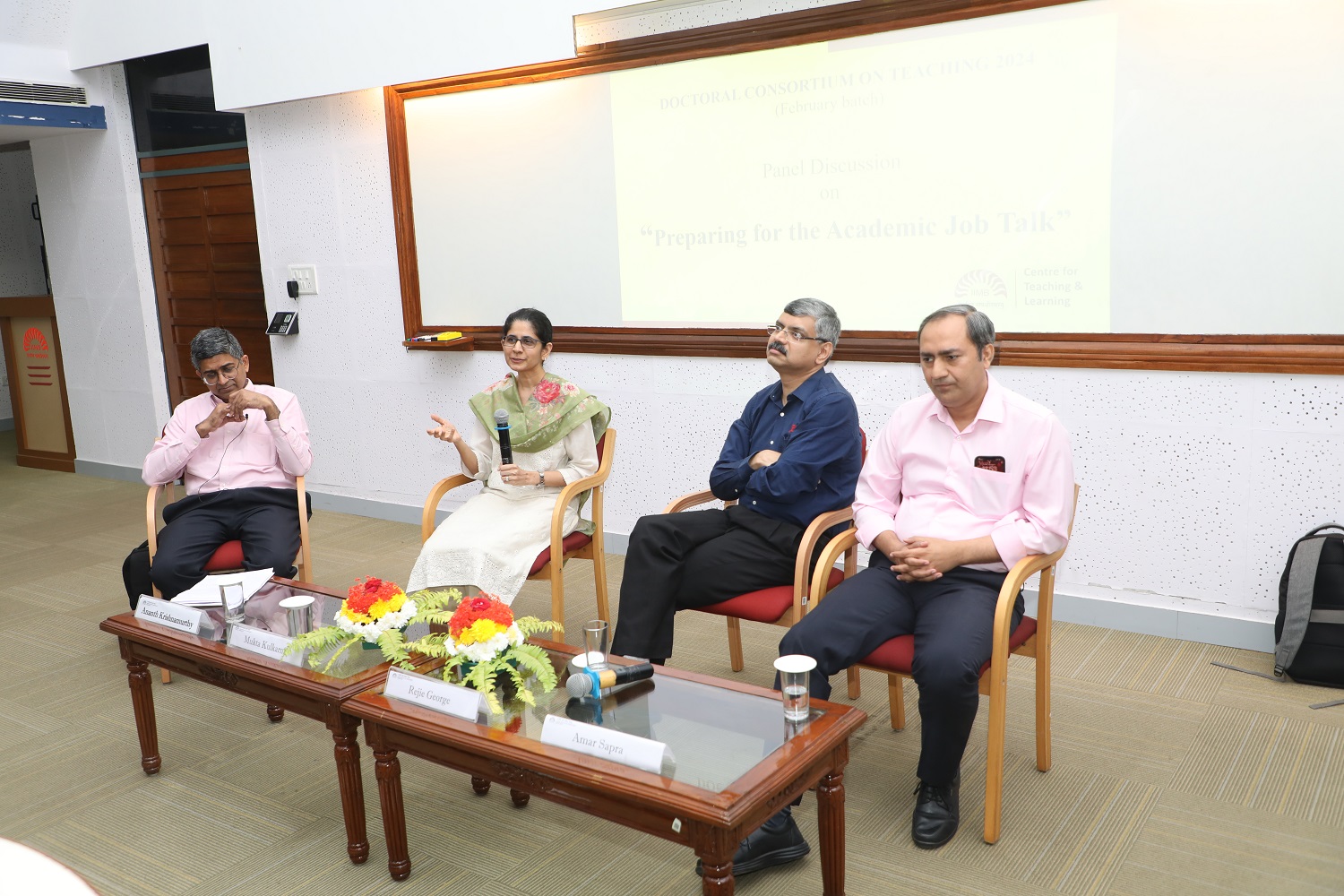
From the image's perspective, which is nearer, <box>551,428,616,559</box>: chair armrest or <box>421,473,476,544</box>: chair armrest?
<box>551,428,616,559</box>: chair armrest

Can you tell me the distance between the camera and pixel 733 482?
3.39 meters

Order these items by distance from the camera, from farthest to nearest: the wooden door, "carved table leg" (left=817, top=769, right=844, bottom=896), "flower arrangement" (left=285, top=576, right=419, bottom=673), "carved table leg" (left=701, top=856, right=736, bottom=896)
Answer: the wooden door
"flower arrangement" (left=285, top=576, right=419, bottom=673)
"carved table leg" (left=817, top=769, right=844, bottom=896)
"carved table leg" (left=701, top=856, right=736, bottom=896)

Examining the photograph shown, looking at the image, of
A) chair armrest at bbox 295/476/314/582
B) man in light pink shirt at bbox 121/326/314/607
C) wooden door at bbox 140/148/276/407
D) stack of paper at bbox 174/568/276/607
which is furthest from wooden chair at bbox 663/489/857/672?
wooden door at bbox 140/148/276/407

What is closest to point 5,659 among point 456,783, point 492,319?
point 456,783

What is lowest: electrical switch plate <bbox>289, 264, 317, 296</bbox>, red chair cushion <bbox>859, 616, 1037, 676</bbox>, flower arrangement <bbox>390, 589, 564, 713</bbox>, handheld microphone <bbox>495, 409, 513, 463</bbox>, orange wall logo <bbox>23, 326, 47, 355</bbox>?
red chair cushion <bbox>859, 616, 1037, 676</bbox>

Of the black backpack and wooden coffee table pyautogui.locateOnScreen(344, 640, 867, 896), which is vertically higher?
wooden coffee table pyautogui.locateOnScreen(344, 640, 867, 896)

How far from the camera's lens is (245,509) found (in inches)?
157

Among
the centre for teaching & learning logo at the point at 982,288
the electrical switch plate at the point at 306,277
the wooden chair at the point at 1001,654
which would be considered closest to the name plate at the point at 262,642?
the wooden chair at the point at 1001,654

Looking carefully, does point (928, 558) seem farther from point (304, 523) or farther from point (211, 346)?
point (211, 346)

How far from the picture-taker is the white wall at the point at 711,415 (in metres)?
3.58

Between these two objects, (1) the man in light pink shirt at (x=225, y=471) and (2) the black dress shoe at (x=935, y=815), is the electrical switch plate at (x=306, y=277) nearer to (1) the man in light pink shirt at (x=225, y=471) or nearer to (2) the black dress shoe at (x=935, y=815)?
(1) the man in light pink shirt at (x=225, y=471)

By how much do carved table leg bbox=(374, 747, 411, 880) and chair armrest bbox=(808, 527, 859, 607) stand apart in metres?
1.22

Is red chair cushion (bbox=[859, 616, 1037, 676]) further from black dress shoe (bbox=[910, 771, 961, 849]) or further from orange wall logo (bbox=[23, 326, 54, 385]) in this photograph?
orange wall logo (bbox=[23, 326, 54, 385])

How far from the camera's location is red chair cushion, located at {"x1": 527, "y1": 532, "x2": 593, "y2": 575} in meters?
3.63
